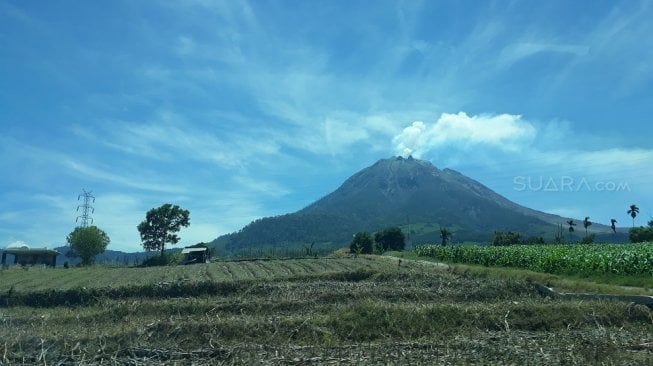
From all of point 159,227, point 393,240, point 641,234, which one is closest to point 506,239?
point 393,240

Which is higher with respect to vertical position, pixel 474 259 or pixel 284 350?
pixel 474 259

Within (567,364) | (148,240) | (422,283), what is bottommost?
(567,364)

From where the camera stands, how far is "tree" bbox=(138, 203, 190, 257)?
89000mm

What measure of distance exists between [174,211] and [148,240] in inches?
236

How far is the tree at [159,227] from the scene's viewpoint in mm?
89000

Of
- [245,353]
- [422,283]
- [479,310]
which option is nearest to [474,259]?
[422,283]

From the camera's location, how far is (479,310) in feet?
53.9

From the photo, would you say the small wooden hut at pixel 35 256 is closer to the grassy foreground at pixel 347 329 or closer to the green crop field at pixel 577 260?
the grassy foreground at pixel 347 329

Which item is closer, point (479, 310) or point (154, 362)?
point (154, 362)

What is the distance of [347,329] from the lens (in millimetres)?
15547

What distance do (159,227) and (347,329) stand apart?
78430 millimetres

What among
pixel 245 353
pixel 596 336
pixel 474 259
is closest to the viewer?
pixel 245 353

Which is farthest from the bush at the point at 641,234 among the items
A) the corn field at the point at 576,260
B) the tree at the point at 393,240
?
the corn field at the point at 576,260

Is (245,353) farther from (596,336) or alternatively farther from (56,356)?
(596,336)
